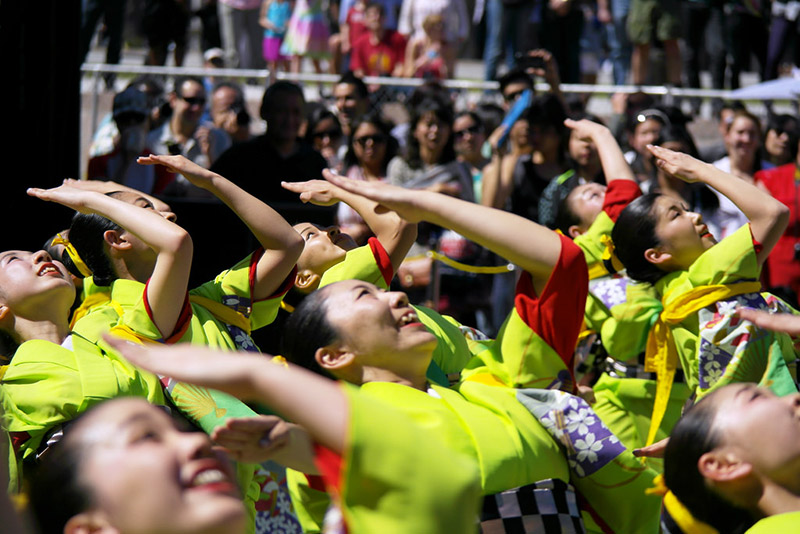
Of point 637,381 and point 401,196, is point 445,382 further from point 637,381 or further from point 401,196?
point 637,381

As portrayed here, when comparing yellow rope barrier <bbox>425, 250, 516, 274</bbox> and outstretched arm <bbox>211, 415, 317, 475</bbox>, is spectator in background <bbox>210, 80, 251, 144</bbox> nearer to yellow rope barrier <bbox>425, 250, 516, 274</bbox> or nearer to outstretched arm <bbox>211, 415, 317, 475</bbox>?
yellow rope barrier <bbox>425, 250, 516, 274</bbox>

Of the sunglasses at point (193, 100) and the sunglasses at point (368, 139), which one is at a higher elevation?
the sunglasses at point (193, 100)

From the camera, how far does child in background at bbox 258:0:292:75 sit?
9617mm

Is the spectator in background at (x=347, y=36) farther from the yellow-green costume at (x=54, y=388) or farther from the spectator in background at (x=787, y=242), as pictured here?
the yellow-green costume at (x=54, y=388)

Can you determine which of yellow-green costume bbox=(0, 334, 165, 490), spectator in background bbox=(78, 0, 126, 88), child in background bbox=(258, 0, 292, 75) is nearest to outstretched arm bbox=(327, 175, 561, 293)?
yellow-green costume bbox=(0, 334, 165, 490)

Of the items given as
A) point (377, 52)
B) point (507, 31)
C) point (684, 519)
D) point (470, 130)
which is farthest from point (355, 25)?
point (684, 519)

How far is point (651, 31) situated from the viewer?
9.04 meters

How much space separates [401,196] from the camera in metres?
2.72

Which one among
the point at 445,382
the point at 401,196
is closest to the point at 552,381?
the point at 445,382

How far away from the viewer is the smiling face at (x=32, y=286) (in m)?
3.48

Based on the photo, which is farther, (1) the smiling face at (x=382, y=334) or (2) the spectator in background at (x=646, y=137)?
(2) the spectator in background at (x=646, y=137)

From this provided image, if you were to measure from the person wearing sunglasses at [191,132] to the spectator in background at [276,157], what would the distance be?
1.23 m

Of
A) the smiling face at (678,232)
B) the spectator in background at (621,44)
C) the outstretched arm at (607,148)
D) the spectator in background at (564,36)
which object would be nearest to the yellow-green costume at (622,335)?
the outstretched arm at (607,148)

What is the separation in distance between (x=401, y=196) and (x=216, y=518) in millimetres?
1045
